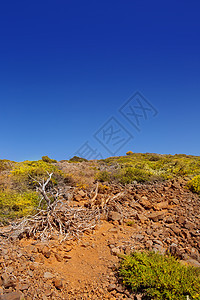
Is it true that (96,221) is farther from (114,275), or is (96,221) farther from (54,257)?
(114,275)

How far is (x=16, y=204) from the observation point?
5.83 meters

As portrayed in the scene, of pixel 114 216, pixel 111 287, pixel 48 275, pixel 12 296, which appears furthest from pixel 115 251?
pixel 12 296

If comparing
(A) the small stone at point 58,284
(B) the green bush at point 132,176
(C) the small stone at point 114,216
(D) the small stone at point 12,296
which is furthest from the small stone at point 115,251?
(B) the green bush at point 132,176

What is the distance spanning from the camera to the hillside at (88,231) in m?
3.46

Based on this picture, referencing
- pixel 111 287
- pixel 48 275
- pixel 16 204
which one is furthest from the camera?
pixel 16 204

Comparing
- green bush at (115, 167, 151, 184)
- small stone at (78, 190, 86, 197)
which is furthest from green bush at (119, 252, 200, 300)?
green bush at (115, 167, 151, 184)

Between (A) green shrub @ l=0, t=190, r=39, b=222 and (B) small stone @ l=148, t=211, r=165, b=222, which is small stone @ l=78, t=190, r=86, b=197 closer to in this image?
(A) green shrub @ l=0, t=190, r=39, b=222

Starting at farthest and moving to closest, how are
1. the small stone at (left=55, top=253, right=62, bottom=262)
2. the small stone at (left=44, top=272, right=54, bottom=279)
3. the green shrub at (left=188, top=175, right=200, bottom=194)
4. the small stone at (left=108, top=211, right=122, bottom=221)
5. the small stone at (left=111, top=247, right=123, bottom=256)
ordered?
the green shrub at (left=188, top=175, right=200, bottom=194), the small stone at (left=108, top=211, right=122, bottom=221), the small stone at (left=111, top=247, right=123, bottom=256), the small stone at (left=55, top=253, right=62, bottom=262), the small stone at (left=44, top=272, right=54, bottom=279)

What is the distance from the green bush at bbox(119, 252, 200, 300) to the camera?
3.05 m

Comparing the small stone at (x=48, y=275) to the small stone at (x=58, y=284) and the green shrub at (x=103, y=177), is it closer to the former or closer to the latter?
the small stone at (x=58, y=284)

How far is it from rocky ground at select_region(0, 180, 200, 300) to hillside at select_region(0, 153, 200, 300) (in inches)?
0.5

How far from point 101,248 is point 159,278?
1.62 m

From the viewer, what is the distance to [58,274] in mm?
3715

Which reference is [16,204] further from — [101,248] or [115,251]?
[115,251]
